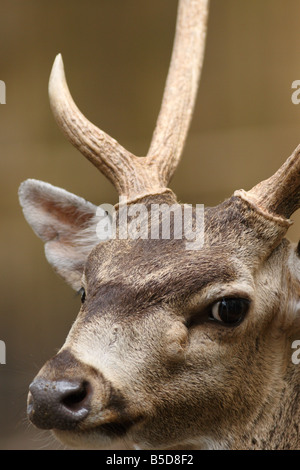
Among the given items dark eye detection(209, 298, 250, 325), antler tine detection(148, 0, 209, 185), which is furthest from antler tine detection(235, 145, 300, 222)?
→ antler tine detection(148, 0, 209, 185)

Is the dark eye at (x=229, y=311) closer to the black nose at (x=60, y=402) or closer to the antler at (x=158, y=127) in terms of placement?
the black nose at (x=60, y=402)

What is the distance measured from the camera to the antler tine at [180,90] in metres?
3.26

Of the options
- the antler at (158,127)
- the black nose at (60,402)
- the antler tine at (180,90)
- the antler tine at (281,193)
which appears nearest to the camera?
the black nose at (60,402)

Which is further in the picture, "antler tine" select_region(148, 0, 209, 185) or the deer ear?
"antler tine" select_region(148, 0, 209, 185)

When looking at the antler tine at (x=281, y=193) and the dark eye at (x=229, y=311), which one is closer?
the dark eye at (x=229, y=311)

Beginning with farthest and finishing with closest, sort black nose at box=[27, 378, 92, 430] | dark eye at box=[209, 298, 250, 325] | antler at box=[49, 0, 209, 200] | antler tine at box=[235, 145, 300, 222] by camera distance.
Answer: antler at box=[49, 0, 209, 200] < antler tine at box=[235, 145, 300, 222] < dark eye at box=[209, 298, 250, 325] < black nose at box=[27, 378, 92, 430]

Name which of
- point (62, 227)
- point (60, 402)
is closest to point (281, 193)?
point (62, 227)

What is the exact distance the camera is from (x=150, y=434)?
7.84 ft

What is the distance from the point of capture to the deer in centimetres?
220

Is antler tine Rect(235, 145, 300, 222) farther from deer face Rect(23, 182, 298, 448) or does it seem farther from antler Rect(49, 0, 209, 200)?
antler Rect(49, 0, 209, 200)

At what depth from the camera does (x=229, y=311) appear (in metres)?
2.43

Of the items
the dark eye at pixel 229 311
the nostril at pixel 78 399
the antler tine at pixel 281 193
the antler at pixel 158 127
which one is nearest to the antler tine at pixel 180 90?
the antler at pixel 158 127

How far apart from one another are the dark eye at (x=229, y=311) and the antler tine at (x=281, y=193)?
13.9 inches

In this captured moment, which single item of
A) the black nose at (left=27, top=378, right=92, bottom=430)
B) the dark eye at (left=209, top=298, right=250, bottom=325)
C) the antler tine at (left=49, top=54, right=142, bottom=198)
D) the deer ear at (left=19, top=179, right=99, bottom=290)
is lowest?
the black nose at (left=27, top=378, right=92, bottom=430)
